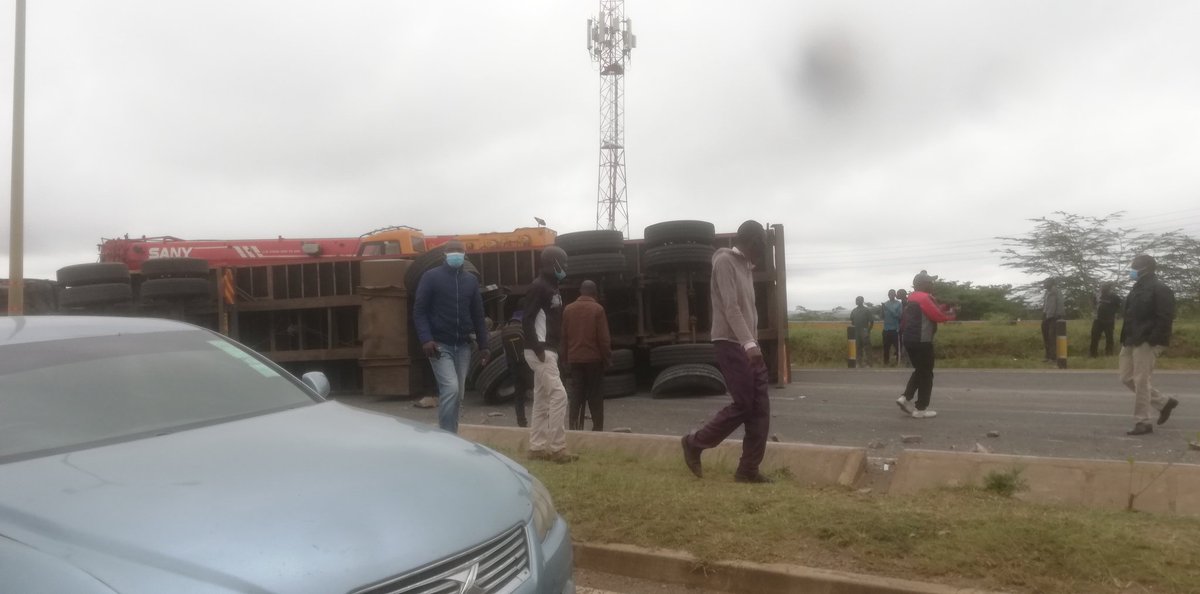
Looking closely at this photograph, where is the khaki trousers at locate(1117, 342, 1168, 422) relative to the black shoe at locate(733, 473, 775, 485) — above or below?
above

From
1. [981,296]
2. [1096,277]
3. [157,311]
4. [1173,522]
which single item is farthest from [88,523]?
[981,296]

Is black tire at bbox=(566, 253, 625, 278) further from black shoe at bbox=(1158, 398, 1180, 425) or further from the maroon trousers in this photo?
black shoe at bbox=(1158, 398, 1180, 425)

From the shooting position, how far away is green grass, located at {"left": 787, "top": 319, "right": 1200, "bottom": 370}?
22016 millimetres

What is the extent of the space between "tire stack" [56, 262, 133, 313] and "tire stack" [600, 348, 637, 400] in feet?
23.8

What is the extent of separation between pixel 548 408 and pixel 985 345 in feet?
68.0

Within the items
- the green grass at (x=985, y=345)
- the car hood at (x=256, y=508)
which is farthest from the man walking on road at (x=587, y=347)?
the green grass at (x=985, y=345)

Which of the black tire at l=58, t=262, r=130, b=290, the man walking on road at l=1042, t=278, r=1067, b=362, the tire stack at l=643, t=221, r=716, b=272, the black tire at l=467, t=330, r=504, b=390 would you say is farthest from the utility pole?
the man walking on road at l=1042, t=278, r=1067, b=362

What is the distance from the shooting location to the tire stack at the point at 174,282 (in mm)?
13273

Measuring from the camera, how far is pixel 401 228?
19281mm

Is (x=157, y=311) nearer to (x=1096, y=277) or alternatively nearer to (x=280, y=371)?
(x=280, y=371)

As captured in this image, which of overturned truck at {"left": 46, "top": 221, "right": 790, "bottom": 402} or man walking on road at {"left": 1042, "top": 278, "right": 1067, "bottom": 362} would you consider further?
man walking on road at {"left": 1042, "top": 278, "right": 1067, "bottom": 362}

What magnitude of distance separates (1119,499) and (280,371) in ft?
15.6

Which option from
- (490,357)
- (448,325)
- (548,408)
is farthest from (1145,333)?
(490,357)

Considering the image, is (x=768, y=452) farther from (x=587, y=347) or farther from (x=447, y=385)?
(x=447, y=385)
